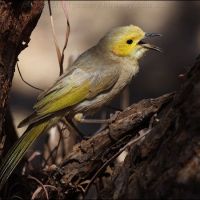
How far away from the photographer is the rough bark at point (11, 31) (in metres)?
3.14

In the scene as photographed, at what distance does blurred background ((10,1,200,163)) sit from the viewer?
7.52 metres

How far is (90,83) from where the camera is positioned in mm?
4410

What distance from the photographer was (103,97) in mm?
4441

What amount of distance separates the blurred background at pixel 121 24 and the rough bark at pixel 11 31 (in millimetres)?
3925

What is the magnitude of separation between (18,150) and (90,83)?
88 centimetres

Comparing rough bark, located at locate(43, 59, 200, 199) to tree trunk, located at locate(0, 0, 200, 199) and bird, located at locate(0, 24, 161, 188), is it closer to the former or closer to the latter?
tree trunk, located at locate(0, 0, 200, 199)

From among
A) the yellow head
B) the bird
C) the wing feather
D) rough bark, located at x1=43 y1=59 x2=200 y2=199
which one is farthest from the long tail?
the yellow head

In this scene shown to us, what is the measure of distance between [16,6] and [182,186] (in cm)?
128

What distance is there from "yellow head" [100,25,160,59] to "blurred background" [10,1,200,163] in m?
2.49

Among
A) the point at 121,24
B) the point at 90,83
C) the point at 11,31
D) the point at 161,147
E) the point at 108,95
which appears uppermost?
the point at 11,31

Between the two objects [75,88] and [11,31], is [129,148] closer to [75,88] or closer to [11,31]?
[11,31]

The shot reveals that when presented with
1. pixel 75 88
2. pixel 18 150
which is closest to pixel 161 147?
pixel 18 150

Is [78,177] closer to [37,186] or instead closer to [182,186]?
[37,186]

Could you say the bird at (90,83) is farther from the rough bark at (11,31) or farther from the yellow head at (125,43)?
the rough bark at (11,31)
